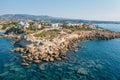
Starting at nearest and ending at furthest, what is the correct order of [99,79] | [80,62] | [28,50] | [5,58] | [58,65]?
[99,79] < [58,65] < [80,62] < [5,58] < [28,50]

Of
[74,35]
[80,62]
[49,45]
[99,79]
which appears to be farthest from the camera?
[74,35]

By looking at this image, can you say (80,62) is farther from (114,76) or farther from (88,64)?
(114,76)

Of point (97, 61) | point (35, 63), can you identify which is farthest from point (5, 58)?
point (97, 61)

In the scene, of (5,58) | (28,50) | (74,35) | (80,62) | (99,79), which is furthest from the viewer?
(74,35)

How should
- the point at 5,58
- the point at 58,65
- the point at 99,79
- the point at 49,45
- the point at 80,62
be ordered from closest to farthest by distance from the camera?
the point at 99,79 < the point at 58,65 < the point at 80,62 < the point at 5,58 < the point at 49,45

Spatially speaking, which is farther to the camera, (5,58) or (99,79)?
(5,58)

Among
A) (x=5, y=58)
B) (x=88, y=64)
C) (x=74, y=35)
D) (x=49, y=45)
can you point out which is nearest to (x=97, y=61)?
(x=88, y=64)

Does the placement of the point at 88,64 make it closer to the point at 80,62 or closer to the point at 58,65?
the point at 80,62

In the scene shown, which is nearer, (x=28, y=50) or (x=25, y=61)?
(x=25, y=61)
